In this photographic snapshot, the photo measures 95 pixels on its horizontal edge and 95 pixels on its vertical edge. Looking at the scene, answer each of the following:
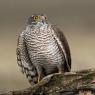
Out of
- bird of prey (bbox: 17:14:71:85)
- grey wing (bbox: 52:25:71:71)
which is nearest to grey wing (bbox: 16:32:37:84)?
bird of prey (bbox: 17:14:71:85)

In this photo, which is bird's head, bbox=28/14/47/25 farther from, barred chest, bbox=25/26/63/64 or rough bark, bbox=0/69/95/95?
rough bark, bbox=0/69/95/95

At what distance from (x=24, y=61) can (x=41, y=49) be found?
121 millimetres

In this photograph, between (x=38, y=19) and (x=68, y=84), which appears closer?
(x=68, y=84)

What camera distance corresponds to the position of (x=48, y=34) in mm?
3010

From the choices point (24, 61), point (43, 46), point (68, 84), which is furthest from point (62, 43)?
point (68, 84)

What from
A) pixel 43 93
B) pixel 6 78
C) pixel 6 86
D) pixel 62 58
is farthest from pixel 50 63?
pixel 6 78

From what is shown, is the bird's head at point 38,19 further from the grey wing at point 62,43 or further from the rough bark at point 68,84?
the rough bark at point 68,84

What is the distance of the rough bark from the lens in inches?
100

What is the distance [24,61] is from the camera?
10.2 ft

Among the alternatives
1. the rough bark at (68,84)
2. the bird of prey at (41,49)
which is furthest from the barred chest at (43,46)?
the rough bark at (68,84)

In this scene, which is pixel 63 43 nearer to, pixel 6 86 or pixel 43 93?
pixel 43 93

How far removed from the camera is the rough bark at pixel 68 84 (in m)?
2.54

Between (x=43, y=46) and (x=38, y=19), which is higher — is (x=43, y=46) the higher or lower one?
the lower one

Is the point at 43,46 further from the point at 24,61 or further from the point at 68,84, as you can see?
the point at 68,84
